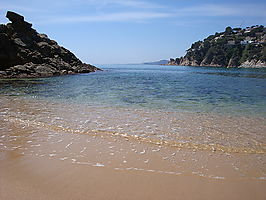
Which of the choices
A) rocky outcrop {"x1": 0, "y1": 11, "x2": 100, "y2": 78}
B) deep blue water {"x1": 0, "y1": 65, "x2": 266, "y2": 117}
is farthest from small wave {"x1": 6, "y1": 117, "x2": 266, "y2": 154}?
rocky outcrop {"x1": 0, "y1": 11, "x2": 100, "y2": 78}

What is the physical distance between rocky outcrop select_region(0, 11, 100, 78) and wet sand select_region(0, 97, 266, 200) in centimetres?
3072

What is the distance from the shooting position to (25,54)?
3916cm

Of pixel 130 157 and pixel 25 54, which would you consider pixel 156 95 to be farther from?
pixel 25 54

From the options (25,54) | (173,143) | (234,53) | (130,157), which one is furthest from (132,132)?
(234,53)

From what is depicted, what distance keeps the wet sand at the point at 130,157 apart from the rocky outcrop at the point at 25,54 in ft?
101

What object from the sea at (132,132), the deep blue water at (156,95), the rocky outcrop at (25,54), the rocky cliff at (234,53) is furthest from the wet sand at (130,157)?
the rocky cliff at (234,53)

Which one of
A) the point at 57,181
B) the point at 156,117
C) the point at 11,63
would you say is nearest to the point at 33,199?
the point at 57,181

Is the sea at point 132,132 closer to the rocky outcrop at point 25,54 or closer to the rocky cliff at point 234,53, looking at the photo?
the rocky outcrop at point 25,54

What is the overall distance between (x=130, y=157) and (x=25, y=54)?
132 ft

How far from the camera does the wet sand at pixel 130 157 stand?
382cm

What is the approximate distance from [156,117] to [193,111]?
2.41 m

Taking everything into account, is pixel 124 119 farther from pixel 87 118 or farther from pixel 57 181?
pixel 57 181

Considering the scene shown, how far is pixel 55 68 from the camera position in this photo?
4278 centimetres

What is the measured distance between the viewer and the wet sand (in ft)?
12.5
